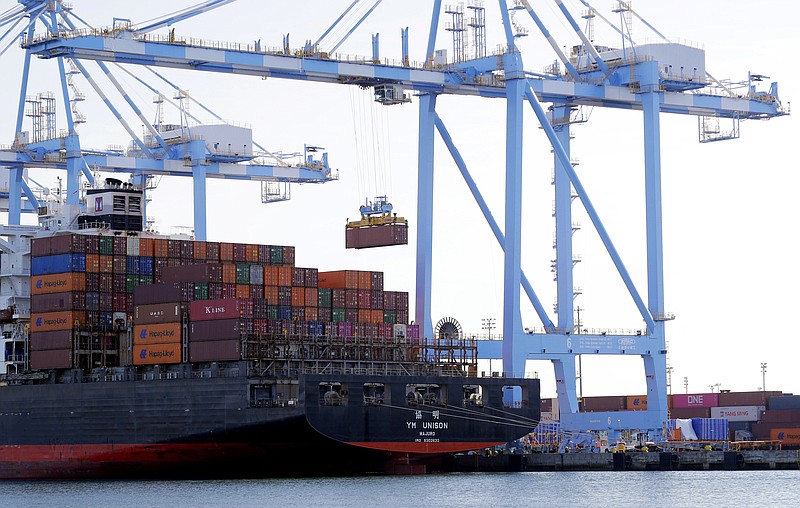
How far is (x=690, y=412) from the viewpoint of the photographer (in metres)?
90.4

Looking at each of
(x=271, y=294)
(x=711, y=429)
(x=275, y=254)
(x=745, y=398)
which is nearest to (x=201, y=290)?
(x=271, y=294)

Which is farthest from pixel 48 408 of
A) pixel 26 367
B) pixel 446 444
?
pixel 446 444

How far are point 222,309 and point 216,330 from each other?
80 cm

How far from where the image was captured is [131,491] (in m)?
63.0

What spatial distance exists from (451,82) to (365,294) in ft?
30.5

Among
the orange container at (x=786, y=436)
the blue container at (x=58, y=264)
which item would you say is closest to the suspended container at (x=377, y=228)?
the blue container at (x=58, y=264)

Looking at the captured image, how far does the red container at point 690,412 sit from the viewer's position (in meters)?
89.0

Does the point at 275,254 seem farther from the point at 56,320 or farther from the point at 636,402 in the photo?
the point at 636,402

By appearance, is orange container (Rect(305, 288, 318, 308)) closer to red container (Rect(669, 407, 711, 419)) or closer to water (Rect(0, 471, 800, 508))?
water (Rect(0, 471, 800, 508))

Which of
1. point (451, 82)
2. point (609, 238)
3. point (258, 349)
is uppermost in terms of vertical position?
point (451, 82)

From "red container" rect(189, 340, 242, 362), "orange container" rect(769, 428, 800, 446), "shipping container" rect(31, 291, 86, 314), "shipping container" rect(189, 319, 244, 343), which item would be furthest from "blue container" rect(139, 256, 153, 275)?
"orange container" rect(769, 428, 800, 446)

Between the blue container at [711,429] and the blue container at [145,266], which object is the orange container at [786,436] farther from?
the blue container at [145,266]

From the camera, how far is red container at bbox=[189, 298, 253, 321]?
6544 centimetres

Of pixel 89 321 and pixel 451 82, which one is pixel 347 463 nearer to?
pixel 89 321
